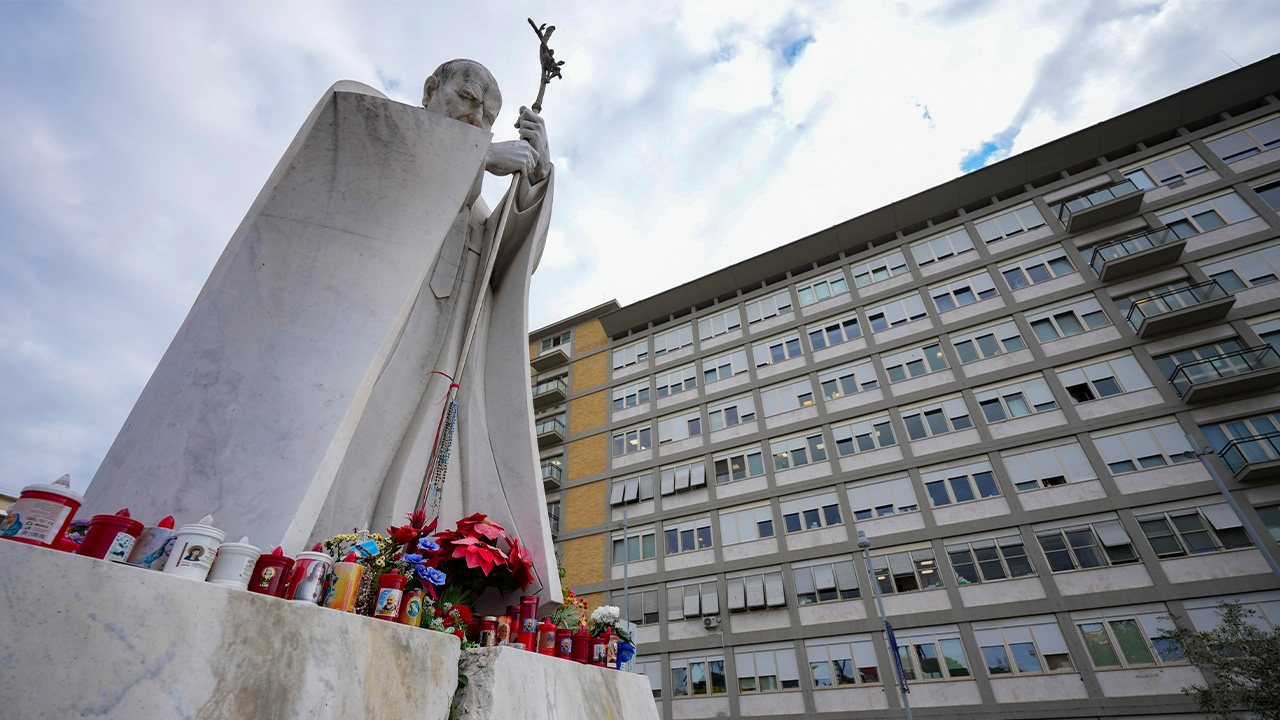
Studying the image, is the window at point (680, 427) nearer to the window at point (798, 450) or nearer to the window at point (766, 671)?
the window at point (798, 450)

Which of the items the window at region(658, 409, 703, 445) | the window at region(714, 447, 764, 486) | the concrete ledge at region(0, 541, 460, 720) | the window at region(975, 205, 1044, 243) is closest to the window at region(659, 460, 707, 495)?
the window at region(714, 447, 764, 486)

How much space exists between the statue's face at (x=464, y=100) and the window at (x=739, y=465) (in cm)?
1980

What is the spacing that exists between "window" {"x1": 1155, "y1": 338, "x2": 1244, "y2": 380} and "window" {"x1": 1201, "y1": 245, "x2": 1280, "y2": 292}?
1852 mm

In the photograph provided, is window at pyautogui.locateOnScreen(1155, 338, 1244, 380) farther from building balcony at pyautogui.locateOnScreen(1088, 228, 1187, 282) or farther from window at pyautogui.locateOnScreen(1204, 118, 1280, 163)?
window at pyautogui.locateOnScreen(1204, 118, 1280, 163)

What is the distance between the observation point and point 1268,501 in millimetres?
15000

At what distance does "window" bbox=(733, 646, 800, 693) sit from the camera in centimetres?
1861

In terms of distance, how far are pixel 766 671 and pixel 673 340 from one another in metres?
14.4

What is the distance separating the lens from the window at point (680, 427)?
25.2 metres

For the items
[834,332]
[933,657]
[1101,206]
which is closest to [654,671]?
[933,657]

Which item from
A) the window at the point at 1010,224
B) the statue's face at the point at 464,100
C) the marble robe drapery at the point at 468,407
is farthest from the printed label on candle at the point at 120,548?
the window at the point at 1010,224

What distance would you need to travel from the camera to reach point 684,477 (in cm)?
2403

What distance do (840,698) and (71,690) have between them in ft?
65.2

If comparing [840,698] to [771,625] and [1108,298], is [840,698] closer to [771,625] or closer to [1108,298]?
[771,625]

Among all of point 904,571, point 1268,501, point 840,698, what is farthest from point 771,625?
point 1268,501
